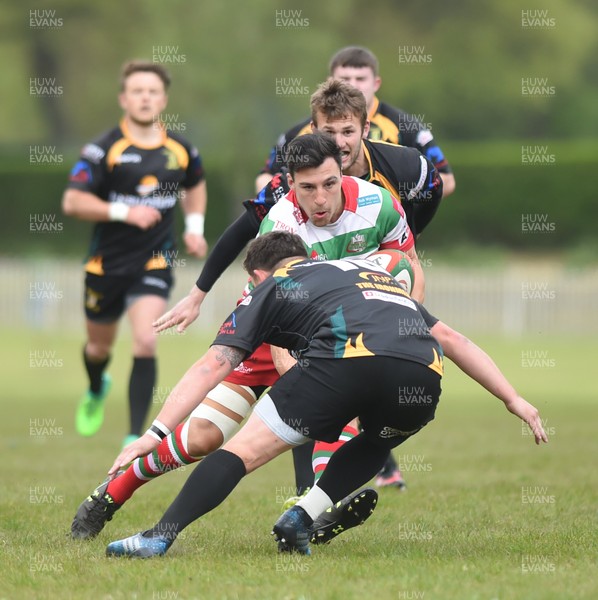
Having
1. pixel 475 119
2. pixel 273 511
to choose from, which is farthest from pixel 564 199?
pixel 273 511

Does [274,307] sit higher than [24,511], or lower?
higher

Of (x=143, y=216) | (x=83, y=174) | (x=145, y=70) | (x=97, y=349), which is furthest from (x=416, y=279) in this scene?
(x=97, y=349)

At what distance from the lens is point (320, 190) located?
5.81m

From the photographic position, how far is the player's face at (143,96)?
32.1ft

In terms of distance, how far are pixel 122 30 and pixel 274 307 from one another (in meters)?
42.5

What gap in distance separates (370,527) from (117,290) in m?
4.33

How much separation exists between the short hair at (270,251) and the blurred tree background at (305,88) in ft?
89.6

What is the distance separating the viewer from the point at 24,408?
14258 millimetres

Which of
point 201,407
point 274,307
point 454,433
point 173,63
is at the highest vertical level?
point 173,63

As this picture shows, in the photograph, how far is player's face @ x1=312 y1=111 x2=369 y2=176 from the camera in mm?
6316

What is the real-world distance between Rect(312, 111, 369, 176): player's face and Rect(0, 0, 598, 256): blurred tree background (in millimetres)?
26366

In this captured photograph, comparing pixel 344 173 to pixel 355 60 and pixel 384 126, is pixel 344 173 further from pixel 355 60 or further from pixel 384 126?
pixel 355 60

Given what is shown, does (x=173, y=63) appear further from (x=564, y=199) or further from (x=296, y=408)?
(x=296, y=408)

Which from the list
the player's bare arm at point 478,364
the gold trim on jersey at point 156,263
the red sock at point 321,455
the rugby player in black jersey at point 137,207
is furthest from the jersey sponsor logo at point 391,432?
the gold trim on jersey at point 156,263
